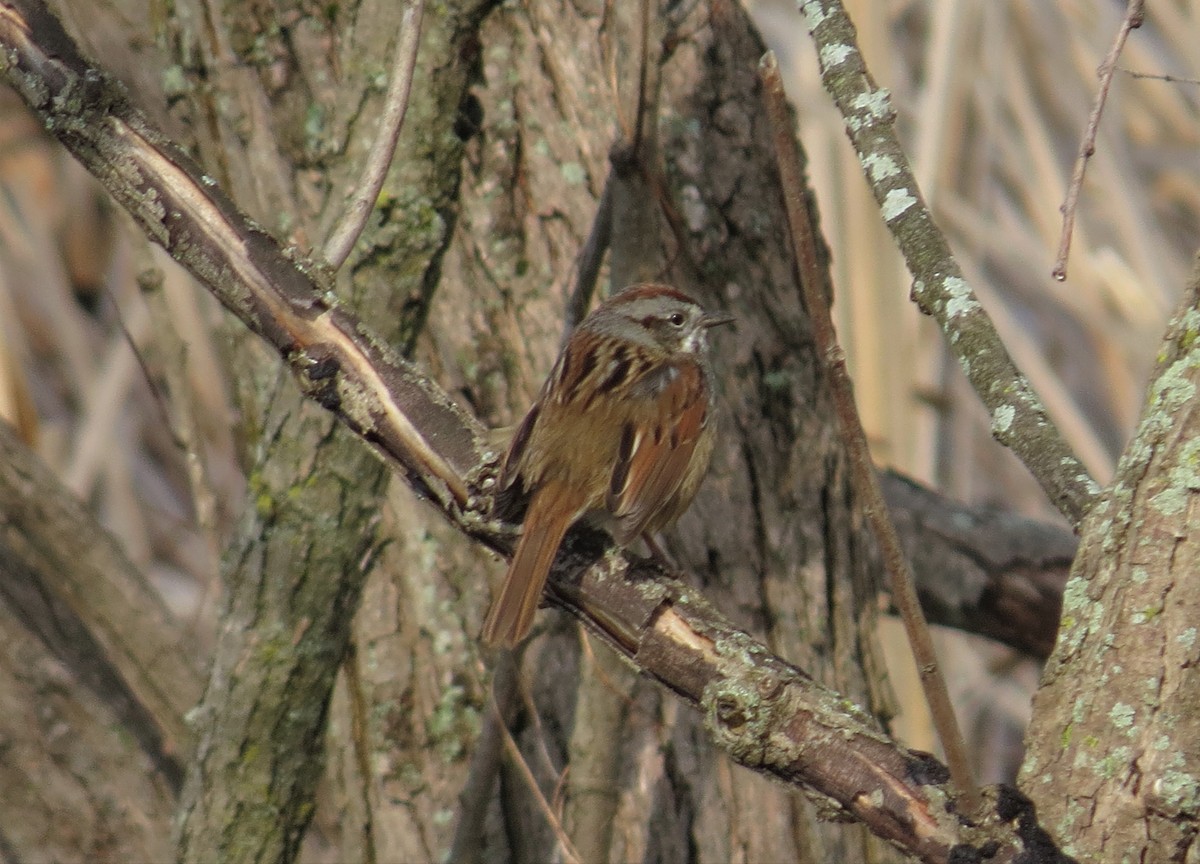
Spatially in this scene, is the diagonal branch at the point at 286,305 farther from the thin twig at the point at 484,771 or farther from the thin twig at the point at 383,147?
the thin twig at the point at 484,771

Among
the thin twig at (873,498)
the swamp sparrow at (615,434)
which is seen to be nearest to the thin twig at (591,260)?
the swamp sparrow at (615,434)

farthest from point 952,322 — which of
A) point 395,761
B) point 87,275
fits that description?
point 87,275

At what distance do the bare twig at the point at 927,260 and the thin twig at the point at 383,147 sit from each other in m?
0.66

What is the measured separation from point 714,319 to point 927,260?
0.99 m

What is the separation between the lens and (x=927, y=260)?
2.04 metres

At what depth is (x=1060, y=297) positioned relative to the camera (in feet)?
17.0

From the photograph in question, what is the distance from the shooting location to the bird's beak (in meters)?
2.99

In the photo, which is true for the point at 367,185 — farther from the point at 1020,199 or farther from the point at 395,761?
the point at 1020,199

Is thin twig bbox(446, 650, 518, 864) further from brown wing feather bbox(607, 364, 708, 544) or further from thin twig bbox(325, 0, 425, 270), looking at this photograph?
thin twig bbox(325, 0, 425, 270)

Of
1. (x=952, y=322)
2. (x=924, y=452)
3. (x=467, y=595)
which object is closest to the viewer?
(x=952, y=322)

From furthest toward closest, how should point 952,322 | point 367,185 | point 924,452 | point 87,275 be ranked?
point 87,275
point 924,452
point 367,185
point 952,322

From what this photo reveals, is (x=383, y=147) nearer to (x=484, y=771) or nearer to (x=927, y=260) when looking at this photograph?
(x=927, y=260)

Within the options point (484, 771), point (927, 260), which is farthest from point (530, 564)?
point (927, 260)

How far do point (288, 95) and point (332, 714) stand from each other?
53.4 inches
